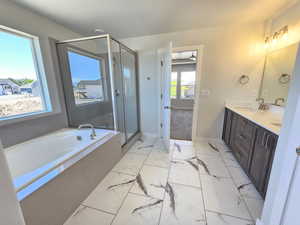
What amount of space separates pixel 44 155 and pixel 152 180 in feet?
5.60

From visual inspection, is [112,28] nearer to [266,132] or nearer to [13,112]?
[13,112]

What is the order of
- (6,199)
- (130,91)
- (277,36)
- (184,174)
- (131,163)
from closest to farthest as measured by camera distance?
Result: (6,199)
(184,174)
(277,36)
(131,163)
(130,91)

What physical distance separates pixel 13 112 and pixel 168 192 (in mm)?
2379

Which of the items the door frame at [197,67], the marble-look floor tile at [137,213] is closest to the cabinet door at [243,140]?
the door frame at [197,67]

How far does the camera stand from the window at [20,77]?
1.68 meters

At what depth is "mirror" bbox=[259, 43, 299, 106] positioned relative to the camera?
182 centimetres

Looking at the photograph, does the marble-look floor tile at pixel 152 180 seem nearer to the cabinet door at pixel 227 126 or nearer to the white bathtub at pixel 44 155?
the white bathtub at pixel 44 155

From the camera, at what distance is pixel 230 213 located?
51.8 inches

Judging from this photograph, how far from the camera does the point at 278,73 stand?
2.03 metres

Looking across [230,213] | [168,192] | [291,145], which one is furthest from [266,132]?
[168,192]

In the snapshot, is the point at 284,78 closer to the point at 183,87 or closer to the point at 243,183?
the point at 243,183

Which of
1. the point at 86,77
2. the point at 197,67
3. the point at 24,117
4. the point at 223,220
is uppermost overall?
the point at 197,67

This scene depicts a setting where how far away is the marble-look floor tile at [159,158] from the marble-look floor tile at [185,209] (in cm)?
52

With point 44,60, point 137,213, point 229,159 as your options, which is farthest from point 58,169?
point 229,159
